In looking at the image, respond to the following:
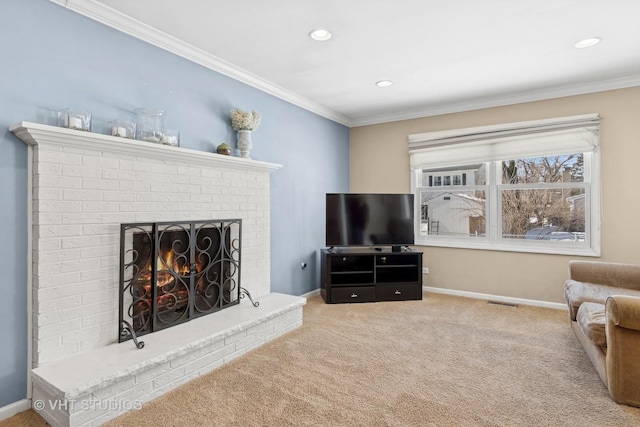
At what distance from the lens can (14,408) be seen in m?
1.85

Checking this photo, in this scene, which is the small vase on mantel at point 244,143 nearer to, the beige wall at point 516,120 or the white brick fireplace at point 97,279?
the white brick fireplace at point 97,279

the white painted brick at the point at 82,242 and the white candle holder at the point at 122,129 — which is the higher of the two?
the white candle holder at the point at 122,129

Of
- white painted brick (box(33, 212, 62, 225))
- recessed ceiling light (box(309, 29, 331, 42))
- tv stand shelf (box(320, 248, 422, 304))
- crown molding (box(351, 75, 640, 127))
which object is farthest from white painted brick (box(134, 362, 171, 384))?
crown molding (box(351, 75, 640, 127))

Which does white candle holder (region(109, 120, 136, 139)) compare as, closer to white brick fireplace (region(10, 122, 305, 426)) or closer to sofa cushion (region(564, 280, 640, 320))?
white brick fireplace (region(10, 122, 305, 426))

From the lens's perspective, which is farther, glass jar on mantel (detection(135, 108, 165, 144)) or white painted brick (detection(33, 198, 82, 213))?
glass jar on mantel (detection(135, 108, 165, 144))

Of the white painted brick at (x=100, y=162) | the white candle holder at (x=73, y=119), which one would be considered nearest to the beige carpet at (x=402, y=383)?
the white painted brick at (x=100, y=162)

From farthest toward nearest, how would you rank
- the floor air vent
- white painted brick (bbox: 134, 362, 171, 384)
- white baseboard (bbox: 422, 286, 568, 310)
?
the floor air vent < white baseboard (bbox: 422, 286, 568, 310) < white painted brick (bbox: 134, 362, 171, 384)

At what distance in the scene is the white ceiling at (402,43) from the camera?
222cm

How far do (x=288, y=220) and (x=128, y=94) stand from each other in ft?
6.73

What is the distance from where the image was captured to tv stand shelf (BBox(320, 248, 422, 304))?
3.95 metres

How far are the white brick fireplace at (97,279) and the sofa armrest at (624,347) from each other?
7.52 feet

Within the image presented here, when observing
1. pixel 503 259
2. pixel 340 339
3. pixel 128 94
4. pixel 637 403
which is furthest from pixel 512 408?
pixel 128 94

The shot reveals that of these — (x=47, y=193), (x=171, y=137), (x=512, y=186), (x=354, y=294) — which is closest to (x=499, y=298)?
(x=512, y=186)

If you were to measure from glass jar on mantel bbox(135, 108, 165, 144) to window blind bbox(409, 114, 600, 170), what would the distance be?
10.5ft
